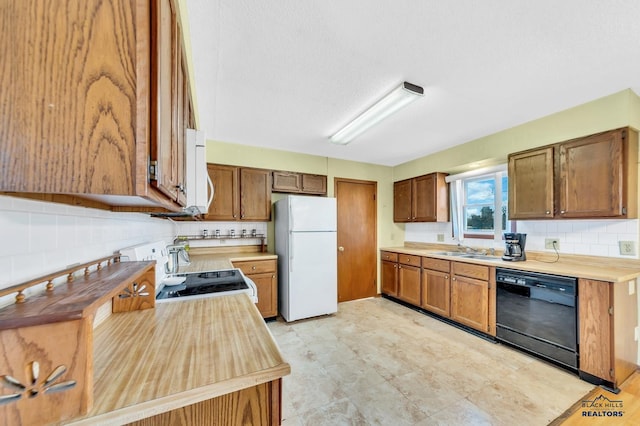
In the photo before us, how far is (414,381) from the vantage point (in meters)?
2.00

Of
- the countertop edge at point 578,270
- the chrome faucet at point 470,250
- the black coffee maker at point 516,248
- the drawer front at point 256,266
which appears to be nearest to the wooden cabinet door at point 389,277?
the chrome faucet at point 470,250

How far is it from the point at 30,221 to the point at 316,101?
1981 mm

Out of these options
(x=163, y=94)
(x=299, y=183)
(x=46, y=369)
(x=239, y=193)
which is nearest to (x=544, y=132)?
(x=299, y=183)

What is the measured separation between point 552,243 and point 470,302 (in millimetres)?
1036

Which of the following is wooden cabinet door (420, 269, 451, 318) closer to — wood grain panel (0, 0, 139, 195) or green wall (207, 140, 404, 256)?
green wall (207, 140, 404, 256)

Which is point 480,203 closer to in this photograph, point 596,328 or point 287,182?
point 596,328

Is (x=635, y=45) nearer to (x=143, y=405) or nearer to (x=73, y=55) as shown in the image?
(x=73, y=55)

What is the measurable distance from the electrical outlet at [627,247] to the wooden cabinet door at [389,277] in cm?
232

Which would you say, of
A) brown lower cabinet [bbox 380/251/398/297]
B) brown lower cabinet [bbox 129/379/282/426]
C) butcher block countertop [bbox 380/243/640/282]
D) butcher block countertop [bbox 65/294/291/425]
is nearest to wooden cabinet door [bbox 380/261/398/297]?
brown lower cabinet [bbox 380/251/398/297]

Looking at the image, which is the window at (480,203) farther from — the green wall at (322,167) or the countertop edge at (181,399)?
the countertop edge at (181,399)

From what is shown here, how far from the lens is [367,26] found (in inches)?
54.9

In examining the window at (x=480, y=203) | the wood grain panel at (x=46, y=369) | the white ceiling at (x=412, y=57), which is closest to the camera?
the wood grain panel at (x=46, y=369)

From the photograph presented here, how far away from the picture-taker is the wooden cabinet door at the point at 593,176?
2.02 metres

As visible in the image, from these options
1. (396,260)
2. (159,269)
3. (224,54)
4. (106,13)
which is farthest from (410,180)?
(106,13)
